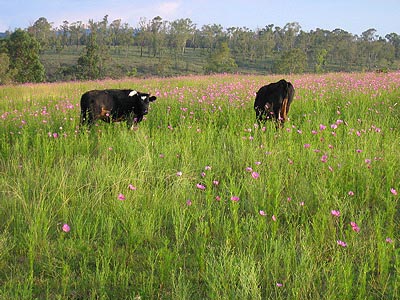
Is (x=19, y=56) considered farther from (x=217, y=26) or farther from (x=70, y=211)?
(x=217, y=26)

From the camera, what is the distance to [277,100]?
21.1 ft

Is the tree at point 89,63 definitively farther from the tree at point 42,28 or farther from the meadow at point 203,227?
the tree at point 42,28

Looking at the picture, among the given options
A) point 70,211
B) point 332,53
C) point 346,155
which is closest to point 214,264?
point 70,211

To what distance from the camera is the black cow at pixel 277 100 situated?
6379 millimetres

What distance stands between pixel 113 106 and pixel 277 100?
3334mm

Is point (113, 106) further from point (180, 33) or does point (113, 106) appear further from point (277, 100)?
point (180, 33)

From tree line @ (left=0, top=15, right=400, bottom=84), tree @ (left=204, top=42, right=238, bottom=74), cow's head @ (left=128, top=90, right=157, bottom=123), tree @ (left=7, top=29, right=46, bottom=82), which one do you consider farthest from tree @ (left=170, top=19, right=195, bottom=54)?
cow's head @ (left=128, top=90, right=157, bottom=123)

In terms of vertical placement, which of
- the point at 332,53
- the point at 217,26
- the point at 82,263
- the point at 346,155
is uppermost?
the point at 217,26

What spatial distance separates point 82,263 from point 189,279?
0.83 meters

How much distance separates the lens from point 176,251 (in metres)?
2.62

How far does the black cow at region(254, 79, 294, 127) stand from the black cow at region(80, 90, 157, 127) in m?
2.43

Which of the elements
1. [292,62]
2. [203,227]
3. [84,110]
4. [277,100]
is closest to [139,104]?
[84,110]

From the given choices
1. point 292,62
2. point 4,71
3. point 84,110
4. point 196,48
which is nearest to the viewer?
point 84,110

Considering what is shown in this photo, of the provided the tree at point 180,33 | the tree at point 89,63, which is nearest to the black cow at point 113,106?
the tree at point 89,63
